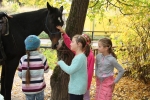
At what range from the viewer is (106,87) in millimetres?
3215

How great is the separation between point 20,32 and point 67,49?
889 millimetres

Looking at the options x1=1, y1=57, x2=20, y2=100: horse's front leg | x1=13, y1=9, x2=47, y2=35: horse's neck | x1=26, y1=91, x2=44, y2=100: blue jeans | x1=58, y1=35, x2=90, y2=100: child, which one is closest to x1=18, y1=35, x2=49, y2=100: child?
x1=26, y1=91, x2=44, y2=100: blue jeans

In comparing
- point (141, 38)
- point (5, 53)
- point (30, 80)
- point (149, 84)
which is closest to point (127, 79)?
point (149, 84)

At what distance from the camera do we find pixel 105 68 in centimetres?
320

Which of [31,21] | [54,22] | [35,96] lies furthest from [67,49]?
[35,96]

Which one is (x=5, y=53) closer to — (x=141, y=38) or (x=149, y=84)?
(x=141, y=38)

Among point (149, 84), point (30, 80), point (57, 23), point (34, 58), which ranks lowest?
point (149, 84)

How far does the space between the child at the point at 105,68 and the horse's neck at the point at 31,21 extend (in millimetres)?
1335

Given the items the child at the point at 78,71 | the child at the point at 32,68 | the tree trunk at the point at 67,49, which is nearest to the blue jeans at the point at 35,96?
the child at the point at 32,68

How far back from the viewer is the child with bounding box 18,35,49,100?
2.71m

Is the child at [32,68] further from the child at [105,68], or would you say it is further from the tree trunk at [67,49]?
the tree trunk at [67,49]

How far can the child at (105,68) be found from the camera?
3.15 metres

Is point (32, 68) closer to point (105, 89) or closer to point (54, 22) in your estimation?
point (105, 89)

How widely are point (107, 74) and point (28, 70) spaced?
1.14m
